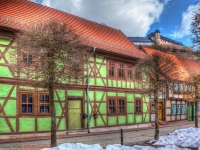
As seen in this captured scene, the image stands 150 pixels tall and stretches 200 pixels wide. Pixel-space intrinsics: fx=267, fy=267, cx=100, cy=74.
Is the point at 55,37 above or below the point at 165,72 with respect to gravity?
above

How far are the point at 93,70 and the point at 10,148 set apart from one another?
29.1 ft

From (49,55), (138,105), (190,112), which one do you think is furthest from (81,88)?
(190,112)

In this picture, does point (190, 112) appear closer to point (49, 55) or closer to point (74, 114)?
point (74, 114)

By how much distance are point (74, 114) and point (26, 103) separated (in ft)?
11.9

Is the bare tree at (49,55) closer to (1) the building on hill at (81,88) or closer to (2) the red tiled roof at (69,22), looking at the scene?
(1) the building on hill at (81,88)

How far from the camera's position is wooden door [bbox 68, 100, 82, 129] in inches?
660

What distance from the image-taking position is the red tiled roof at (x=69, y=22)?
49.9 ft

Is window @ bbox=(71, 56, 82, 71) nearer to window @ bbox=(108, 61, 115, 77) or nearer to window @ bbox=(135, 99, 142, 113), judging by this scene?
window @ bbox=(108, 61, 115, 77)

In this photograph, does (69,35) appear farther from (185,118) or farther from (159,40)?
(159,40)

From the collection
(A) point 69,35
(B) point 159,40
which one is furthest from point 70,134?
(B) point 159,40

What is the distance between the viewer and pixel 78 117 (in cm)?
1731

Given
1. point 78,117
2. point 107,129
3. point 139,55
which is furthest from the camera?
point 139,55

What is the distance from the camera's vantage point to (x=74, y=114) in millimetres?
17078

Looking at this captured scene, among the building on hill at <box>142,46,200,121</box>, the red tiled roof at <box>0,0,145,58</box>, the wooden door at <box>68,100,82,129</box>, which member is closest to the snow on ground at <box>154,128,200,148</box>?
the wooden door at <box>68,100,82,129</box>
